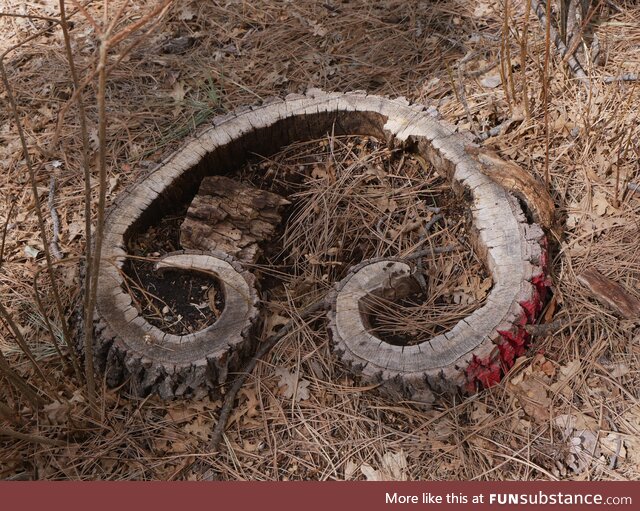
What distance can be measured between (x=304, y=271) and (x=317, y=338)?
1.23 ft

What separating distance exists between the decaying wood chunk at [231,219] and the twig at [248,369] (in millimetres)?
387

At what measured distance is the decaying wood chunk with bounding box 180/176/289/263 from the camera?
2953mm

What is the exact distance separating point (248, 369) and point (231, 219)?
0.76 meters

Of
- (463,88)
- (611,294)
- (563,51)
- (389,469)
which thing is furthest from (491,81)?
(389,469)

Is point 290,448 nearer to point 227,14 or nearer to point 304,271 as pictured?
point 304,271

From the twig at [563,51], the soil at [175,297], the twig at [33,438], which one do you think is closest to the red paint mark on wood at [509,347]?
the soil at [175,297]

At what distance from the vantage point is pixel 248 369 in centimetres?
265

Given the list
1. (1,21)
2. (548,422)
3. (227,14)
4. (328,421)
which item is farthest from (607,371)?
(1,21)

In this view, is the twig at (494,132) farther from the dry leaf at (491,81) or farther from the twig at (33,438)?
the twig at (33,438)

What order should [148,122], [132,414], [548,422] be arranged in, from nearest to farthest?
[548,422] < [132,414] < [148,122]

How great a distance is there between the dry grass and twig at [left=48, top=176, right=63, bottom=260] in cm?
3

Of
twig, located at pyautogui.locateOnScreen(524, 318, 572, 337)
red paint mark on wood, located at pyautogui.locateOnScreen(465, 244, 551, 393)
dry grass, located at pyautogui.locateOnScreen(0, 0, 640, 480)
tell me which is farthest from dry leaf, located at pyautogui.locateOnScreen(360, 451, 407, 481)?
twig, located at pyautogui.locateOnScreen(524, 318, 572, 337)

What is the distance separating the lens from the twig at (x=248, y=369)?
2.50 m

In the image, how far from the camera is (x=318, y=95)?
131 inches
